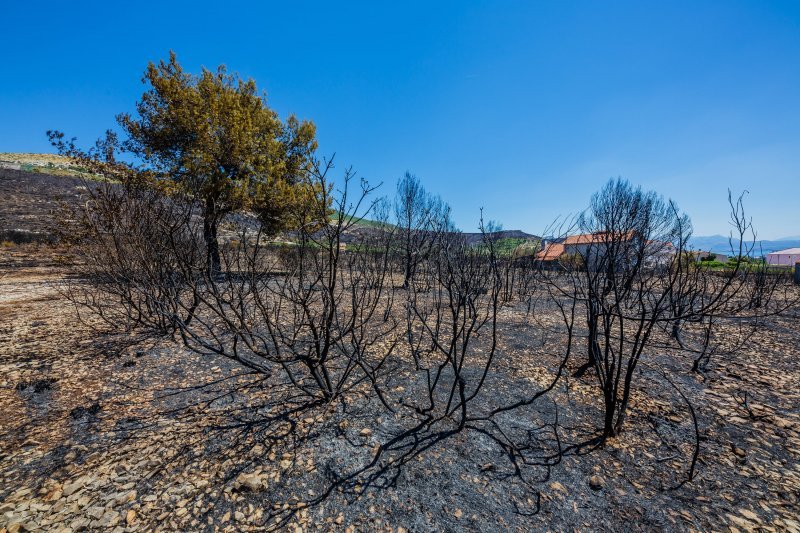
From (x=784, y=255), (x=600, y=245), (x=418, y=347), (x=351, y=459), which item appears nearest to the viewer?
(x=351, y=459)

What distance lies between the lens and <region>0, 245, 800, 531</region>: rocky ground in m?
2.21

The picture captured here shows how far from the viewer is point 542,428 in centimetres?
332

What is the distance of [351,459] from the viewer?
277cm

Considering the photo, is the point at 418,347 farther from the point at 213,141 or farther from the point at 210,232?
the point at 213,141

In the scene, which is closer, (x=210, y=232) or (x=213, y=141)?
(x=210, y=232)

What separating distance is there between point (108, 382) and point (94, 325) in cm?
308

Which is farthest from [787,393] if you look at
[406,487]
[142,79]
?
[142,79]

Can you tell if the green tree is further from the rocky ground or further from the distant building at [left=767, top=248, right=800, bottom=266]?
the distant building at [left=767, top=248, right=800, bottom=266]

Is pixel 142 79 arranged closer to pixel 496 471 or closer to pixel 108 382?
pixel 108 382

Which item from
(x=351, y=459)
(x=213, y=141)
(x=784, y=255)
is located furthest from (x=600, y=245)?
(x=784, y=255)

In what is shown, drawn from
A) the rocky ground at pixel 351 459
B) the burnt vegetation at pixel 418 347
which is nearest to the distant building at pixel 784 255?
the burnt vegetation at pixel 418 347

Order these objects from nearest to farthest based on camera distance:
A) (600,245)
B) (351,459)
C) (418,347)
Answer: (351,459), (418,347), (600,245)

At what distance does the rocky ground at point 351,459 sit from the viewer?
2215mm

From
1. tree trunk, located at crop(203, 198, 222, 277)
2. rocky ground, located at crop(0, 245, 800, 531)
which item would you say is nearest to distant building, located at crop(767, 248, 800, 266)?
rocky ground, located at crop(0, 245, 800, 531)
